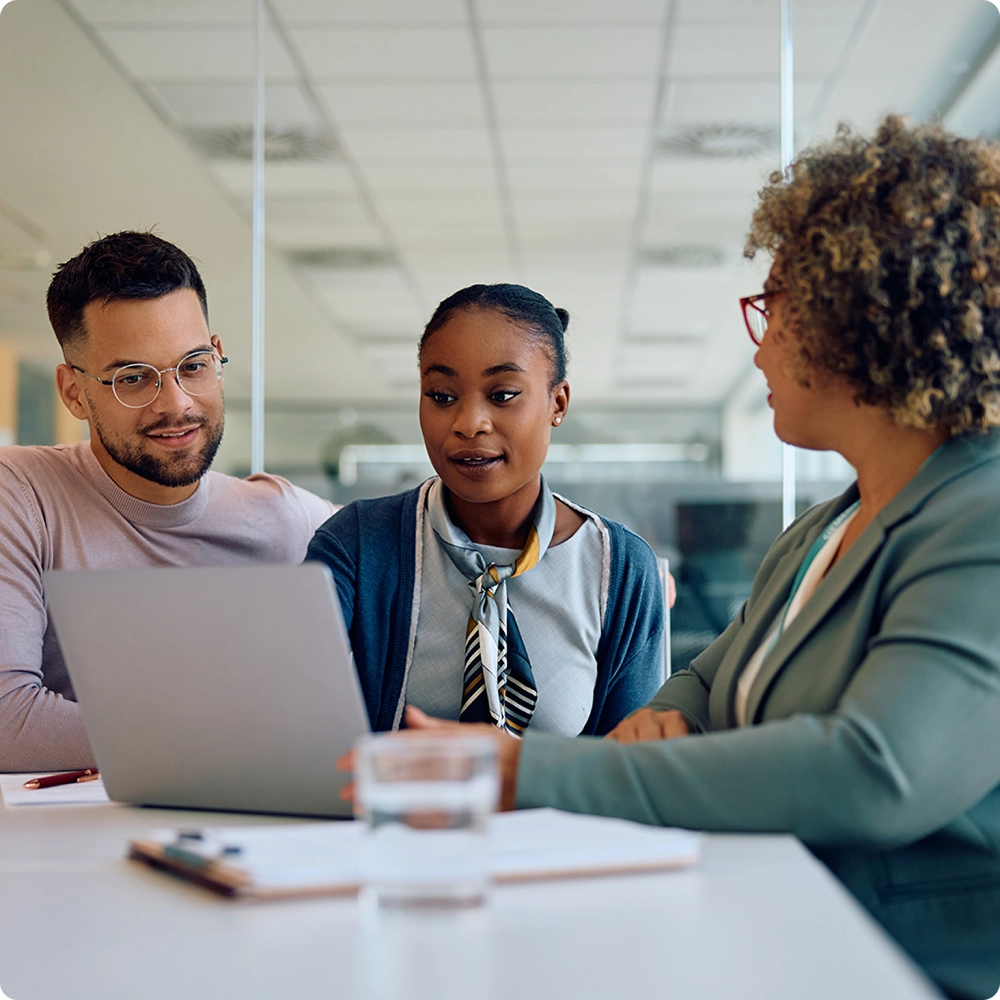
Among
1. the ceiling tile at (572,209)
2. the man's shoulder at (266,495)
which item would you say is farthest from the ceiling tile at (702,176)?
the man's shoulder at (266,495)

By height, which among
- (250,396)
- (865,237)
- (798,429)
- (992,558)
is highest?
(250,396)

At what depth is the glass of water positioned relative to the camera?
2.15ft

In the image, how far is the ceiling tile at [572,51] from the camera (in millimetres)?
3391

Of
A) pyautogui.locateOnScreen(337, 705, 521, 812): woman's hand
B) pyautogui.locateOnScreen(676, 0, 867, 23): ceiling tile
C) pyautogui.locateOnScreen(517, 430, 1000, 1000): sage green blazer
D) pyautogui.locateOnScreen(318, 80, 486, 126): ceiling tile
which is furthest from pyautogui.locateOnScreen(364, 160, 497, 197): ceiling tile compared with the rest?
pyautogui.locateOnScreen(337, 705, 521, 812): woman's hand

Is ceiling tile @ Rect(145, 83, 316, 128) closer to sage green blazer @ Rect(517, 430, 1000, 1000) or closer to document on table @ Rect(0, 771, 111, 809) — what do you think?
document on table @ Rect(0, 771, 111, 809)

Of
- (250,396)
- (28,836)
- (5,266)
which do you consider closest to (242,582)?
A: (28,836)

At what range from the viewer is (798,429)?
1.18m

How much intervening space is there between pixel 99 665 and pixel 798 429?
748mm

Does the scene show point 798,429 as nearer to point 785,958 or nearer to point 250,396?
point 785,958

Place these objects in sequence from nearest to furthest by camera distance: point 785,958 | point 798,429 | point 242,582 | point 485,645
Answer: point 785,958
point 242,582
point 798,429
point 485,645

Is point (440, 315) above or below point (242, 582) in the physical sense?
above

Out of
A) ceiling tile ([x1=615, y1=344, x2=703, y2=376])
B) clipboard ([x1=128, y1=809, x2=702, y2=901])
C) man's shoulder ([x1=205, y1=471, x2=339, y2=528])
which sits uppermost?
ceiling tile ([x1=615, y1=344, x2=703, y2=376])

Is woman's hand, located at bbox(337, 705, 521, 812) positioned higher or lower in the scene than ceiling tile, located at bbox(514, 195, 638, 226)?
lower

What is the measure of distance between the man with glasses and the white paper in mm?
961
